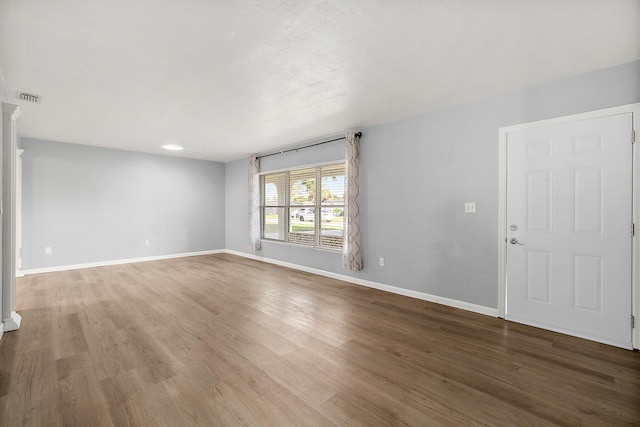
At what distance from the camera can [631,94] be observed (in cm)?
242

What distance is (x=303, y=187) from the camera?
558 cm

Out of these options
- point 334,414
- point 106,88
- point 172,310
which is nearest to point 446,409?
point 334,414

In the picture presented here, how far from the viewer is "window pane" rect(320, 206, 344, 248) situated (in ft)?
16.1

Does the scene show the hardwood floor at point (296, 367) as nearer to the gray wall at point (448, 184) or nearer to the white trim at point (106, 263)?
the gray wall at point (448, 184)

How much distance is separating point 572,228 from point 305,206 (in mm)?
3993

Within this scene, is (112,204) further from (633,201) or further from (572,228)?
(633,201)

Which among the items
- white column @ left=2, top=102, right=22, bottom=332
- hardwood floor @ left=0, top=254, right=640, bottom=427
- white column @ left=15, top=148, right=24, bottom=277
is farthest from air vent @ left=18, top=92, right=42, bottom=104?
hardwood floor @ left=0, top=254, right=640, bottom=427

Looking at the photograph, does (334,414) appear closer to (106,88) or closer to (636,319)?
(636,319)

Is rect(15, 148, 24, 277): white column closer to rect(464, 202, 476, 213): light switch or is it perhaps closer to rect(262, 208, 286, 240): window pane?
rect(262, 208, 286, 240): window pane

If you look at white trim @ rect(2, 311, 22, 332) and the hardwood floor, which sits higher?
white trim @ rect(2, 311, 22, 332)

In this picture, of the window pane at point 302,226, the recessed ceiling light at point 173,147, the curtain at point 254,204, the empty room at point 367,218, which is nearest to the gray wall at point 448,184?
the empty room at point 367,218

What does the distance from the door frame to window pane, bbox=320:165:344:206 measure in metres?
2.41

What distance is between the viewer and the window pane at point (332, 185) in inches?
191

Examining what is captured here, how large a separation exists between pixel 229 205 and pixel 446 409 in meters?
6.94
